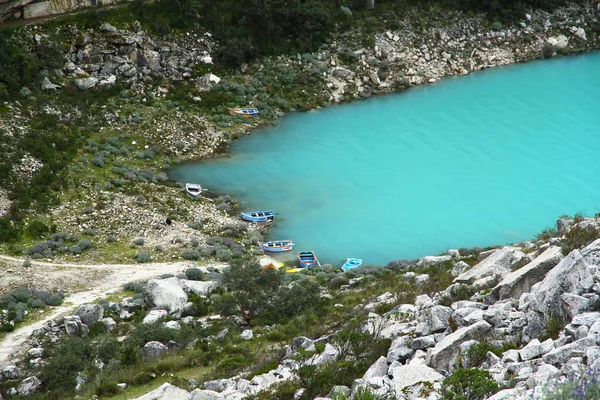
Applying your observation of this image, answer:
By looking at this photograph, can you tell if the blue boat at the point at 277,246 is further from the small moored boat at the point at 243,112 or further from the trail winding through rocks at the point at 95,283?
the small moored boat at the point at 243,112

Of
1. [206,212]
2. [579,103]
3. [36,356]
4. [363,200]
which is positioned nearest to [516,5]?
[579,103]

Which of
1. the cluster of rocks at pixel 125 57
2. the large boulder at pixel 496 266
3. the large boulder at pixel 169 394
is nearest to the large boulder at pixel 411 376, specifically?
the large boulder at pixel 169 394

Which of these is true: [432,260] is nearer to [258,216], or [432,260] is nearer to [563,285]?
[258,216]

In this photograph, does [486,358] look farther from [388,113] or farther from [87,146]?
[388,113]

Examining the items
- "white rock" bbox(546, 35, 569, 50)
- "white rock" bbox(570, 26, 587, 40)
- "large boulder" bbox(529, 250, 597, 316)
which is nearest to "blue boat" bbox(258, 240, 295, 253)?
"large boulder" bbox(529, 250, 597, 316)

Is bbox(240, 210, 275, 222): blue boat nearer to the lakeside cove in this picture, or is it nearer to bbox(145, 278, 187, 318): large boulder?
the lakeside cove

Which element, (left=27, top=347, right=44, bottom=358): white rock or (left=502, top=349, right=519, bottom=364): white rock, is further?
(left=27, top=347, right=44, bottom=358): white rock
